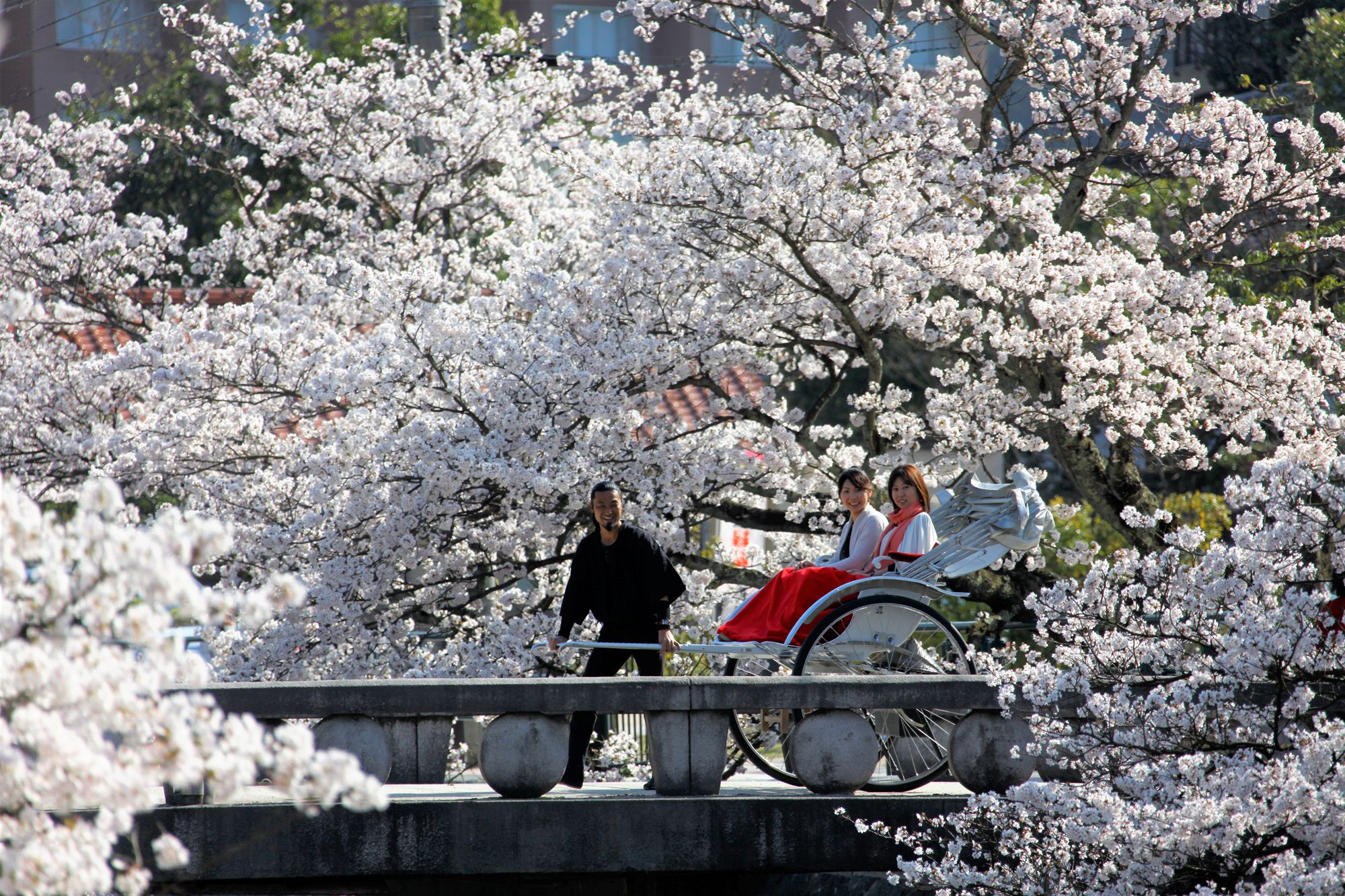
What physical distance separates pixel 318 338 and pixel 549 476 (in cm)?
295

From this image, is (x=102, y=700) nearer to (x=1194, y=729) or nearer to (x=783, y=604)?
(x=1194, y=729)

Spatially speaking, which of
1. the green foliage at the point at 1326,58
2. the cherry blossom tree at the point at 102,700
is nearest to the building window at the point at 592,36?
the green foliage at the point at 1326,58

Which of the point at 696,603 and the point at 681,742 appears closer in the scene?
the point at 681,742

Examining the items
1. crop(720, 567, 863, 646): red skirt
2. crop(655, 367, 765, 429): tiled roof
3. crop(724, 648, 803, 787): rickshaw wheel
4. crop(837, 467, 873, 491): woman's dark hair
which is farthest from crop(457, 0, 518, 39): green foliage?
crop(720, 567, 863, 646): red skirt

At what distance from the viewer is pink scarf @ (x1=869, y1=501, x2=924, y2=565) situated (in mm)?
7414

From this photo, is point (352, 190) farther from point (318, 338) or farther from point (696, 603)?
point (696, 603)

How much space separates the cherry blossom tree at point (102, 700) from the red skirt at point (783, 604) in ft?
12.6

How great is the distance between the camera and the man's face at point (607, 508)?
7.37 metres

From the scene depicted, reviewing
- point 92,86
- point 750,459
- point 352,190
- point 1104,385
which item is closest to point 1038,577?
point 1104,385

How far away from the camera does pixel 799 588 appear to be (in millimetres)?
7051

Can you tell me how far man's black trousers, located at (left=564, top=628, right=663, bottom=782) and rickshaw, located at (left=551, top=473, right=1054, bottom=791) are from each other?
35 cm

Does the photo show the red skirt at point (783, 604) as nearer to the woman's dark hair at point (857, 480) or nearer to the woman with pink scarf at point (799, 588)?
the woman with pink scarf at point (799, 588)

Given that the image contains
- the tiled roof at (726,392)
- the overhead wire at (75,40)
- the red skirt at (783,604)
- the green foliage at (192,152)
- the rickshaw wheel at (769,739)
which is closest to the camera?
the rickshaw wheel at (769,739)

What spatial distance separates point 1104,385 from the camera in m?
10.2
